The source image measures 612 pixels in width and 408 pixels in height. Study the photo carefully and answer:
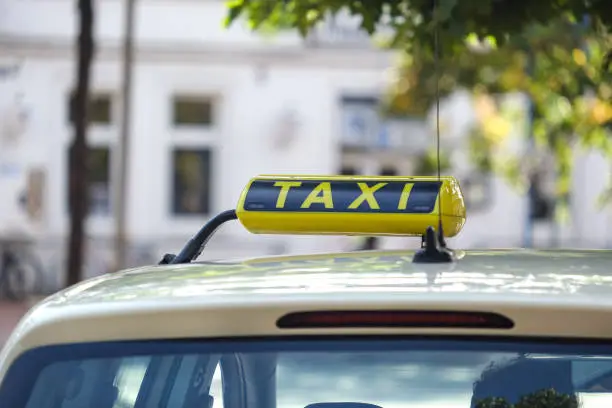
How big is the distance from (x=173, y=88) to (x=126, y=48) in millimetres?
7393

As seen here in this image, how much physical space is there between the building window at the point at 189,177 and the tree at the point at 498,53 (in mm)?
5141

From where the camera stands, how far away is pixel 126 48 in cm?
1636

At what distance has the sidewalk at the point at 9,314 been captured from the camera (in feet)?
57.8

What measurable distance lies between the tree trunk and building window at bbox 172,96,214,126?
12.1 metres

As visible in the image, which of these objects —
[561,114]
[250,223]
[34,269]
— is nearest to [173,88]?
[34,269]

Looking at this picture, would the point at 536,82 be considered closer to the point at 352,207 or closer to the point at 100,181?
the point at 352,207

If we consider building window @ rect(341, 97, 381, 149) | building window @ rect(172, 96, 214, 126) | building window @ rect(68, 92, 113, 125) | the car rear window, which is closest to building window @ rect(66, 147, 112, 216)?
building window @ rect(68, 92, 113, 125)

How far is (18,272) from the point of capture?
22.2 m

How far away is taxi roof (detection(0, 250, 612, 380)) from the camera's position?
2.15 meters

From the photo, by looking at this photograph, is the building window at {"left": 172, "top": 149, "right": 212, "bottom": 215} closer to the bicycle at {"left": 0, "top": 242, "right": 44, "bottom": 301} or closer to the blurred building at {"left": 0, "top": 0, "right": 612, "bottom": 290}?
the blurred building at {"left": 0, "top": 0, "right": 612, "bottom": 290}

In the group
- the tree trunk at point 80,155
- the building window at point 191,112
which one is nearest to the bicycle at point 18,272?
the building window at point 191,112

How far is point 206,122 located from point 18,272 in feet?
13.5

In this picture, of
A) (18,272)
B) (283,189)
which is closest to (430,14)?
(283,189)

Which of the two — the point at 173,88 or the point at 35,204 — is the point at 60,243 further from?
the point at 173,88
